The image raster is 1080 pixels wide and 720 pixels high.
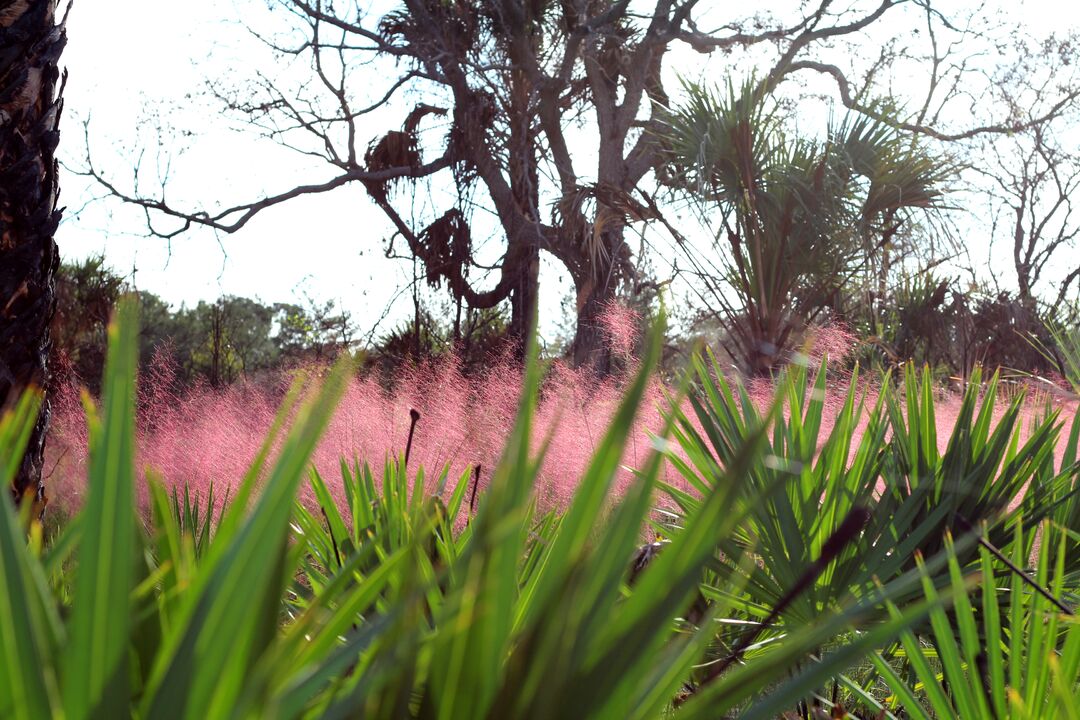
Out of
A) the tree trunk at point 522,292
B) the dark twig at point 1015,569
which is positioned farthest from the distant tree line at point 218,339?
the dark twig at point 1015,569

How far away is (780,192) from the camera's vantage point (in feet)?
22.8

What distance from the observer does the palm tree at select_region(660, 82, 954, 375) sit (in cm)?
672

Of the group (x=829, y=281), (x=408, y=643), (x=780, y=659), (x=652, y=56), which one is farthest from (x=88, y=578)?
(x=652, y=56)

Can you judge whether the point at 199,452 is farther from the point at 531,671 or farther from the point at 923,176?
the point at 923,176

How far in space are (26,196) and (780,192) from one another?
594 centimetres

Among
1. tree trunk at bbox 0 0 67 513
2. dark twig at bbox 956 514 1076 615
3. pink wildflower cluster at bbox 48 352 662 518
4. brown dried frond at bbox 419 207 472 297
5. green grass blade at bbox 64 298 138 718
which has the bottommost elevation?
pink wildflower cluster at bbox 48 352 662 518

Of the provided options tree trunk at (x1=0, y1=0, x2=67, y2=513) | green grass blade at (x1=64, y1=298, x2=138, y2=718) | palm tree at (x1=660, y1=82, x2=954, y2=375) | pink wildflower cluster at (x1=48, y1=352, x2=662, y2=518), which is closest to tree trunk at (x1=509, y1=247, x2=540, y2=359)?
palm tree at (x1=660, y1=82, x2=954, y2=375)

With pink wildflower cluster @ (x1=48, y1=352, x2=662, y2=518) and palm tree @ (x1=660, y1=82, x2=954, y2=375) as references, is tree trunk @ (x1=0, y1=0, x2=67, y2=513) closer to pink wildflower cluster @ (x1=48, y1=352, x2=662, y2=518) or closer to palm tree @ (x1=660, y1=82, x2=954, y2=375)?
pink wildflower cluster @ (x1=48, y1=352, x2=662, y2=518)

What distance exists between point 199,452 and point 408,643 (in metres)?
3.64

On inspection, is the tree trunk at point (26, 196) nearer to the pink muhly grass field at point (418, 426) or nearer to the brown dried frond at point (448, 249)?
the pink muhly grass field at point (418, 426)

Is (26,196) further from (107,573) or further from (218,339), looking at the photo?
(218,339)

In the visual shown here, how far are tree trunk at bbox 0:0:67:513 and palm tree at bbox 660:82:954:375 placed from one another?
5241 millimetres

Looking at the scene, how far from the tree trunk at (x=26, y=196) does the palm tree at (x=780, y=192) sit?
17.2 feet

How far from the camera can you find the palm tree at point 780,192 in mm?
6723
